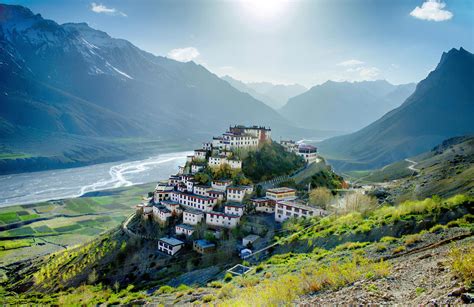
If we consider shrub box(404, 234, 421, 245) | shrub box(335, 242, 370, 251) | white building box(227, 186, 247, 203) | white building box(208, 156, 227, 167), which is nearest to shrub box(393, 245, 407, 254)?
shrub box(404, 234, 421, 245)

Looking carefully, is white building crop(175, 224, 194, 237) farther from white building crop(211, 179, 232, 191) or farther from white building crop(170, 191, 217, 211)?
white building crop(211, 179, 232, 191)

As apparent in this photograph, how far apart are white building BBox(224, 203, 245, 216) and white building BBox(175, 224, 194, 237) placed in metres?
6.87

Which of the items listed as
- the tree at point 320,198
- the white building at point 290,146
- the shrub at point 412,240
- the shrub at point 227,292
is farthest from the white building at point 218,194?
the shrub at point 412,240

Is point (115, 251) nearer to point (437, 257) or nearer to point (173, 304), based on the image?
point (173, 304)

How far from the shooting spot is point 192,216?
62.2m

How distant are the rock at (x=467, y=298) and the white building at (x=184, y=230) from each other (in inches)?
1997

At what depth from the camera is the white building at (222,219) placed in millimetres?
58406

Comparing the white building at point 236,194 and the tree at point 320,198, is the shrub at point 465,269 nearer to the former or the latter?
the tree at point 320,198

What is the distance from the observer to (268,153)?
83375mm

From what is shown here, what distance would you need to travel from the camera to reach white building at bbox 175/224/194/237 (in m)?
59.9

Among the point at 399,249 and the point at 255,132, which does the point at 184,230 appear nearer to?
the point at 255,132

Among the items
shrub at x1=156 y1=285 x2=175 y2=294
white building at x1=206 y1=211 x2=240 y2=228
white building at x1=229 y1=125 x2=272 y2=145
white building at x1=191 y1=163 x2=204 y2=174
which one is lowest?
shrub at x1=156 y1=285 x2=175 y2=294

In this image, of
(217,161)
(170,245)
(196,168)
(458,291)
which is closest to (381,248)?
(458,291)

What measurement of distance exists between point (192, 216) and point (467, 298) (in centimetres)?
5305
